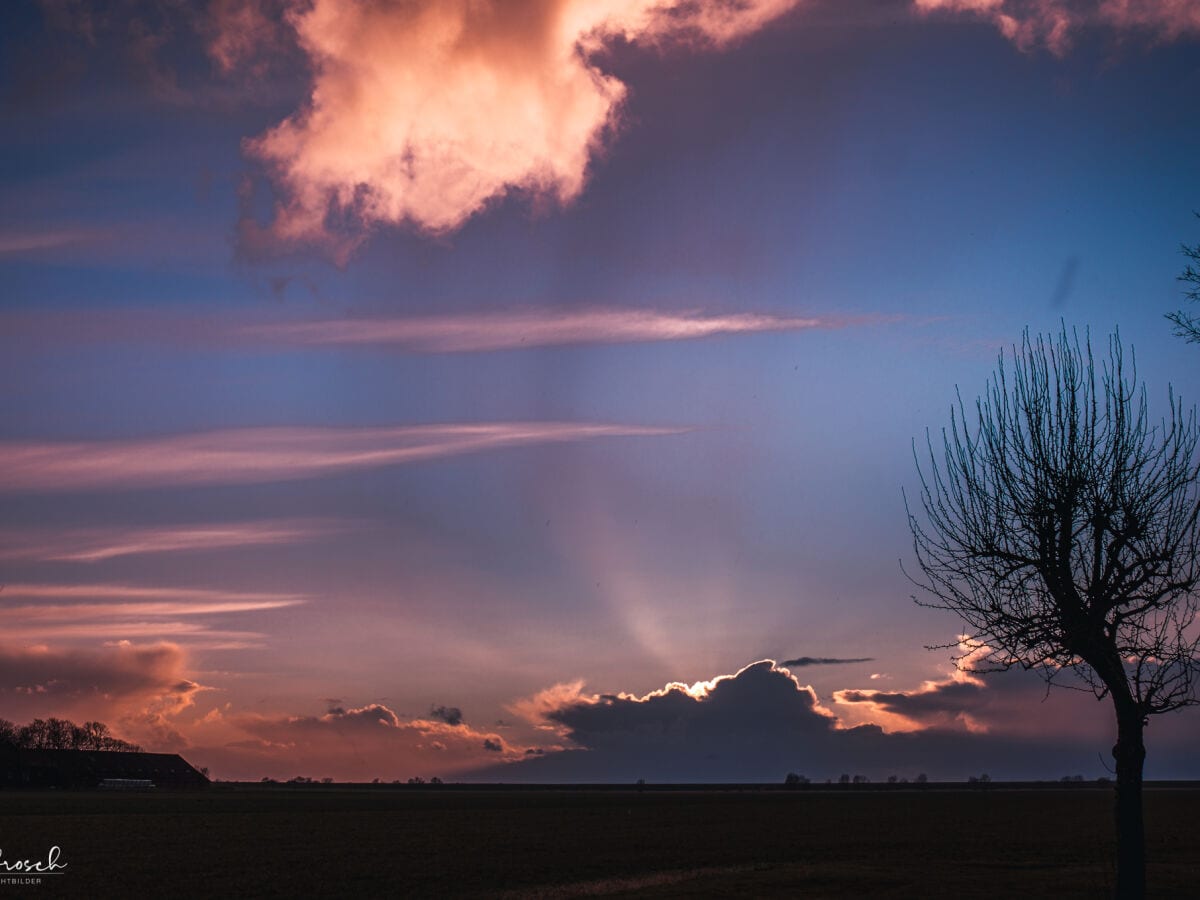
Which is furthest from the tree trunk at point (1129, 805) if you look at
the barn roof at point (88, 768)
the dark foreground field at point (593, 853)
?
the barn roof at point (88, 768)

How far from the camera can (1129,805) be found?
21.8 m

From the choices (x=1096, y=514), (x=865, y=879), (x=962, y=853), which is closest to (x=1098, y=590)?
(x=1096, y=514)

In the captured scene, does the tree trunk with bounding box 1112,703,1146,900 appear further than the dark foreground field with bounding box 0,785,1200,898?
No

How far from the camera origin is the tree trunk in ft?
71.0

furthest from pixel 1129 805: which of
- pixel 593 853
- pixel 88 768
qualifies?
pixel 88 768

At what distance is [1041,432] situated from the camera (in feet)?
75.2

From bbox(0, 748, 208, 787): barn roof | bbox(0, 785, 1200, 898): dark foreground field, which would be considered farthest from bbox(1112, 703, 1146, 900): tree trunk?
bbox(0, 748, 208, 787): barn roof

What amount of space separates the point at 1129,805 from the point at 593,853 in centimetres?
3176

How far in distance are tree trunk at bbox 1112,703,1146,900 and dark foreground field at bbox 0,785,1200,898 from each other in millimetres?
6087

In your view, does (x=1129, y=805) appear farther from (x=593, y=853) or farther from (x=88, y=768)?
(x=88, y=768)

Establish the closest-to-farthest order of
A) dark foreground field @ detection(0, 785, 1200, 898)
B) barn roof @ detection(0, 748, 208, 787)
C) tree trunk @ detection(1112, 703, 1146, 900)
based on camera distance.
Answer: tree trunk @ detection(1112, 703, 1146, 900) < dark foreground field @ detection(0, 785, 1200, 898) < barn roof @ detection(0, 748, 208, 787)

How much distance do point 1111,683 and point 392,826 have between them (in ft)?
184

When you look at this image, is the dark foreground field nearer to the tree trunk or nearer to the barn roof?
the tree trunk

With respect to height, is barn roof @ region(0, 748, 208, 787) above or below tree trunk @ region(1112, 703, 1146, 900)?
below
